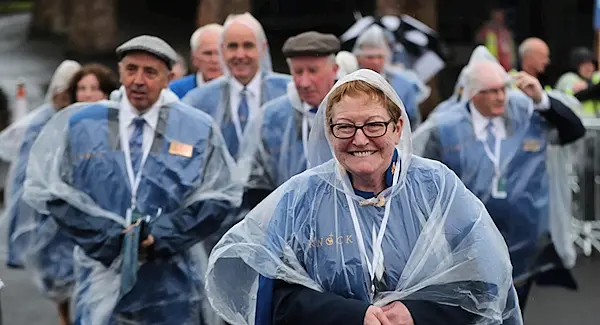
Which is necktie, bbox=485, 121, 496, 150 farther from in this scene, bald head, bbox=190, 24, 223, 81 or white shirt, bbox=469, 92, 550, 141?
bald head, bbox=190, 24, 223, 81

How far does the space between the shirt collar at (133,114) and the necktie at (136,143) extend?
0.02m

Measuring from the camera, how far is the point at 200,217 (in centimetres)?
539

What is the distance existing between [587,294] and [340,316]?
603 cm

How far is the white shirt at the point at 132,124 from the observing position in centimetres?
538

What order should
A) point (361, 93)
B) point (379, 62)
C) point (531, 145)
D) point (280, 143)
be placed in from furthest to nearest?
point (379, 62) → point (531, 145) → point (280, 143) → point (361, 93)

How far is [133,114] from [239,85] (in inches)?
83.9

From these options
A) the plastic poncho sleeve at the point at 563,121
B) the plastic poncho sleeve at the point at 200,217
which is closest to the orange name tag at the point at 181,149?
the plastic poncho sleeve at the point at 200,217

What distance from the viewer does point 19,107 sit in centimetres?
1534

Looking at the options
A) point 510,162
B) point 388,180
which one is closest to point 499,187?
point 510,162

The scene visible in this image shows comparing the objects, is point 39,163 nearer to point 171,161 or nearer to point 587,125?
point 171,161

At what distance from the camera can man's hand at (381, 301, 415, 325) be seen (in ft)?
11.6

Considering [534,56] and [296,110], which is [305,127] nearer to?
[296,110]

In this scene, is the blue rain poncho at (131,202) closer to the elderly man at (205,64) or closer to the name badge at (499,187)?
the name badge at (499,187)

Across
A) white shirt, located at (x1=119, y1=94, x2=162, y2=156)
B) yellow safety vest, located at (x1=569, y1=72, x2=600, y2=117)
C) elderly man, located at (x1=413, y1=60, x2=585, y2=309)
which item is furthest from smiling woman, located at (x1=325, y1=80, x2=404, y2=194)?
yellow safety vest, located at (x1=569, y1=72, x2=600, y2=117)
